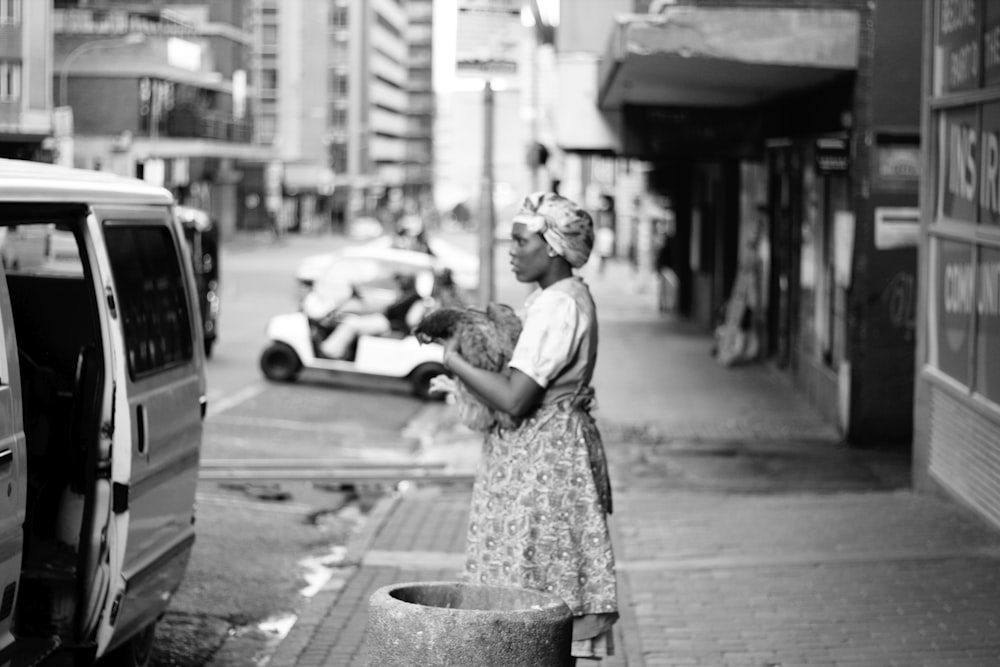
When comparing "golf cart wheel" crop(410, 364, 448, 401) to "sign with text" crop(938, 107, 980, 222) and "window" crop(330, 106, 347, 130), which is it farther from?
"window" crop(330, 106, 347, 130)

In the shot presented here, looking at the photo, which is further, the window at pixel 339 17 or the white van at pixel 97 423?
the window at pixel 339 17

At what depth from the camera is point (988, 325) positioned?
8805 mm

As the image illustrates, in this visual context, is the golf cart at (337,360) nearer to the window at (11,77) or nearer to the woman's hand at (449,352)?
the woman's hand at (449,352)

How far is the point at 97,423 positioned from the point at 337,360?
12.9 meters

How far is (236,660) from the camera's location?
23.0ft

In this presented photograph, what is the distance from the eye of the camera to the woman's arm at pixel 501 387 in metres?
5.00

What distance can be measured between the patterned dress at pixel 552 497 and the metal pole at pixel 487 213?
25.5 ft

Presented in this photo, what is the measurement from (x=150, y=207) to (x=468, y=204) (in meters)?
21.6

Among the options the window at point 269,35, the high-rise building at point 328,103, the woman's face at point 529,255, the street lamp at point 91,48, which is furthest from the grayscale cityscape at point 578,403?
the window at point 269,35

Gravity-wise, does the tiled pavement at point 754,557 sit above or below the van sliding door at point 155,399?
below

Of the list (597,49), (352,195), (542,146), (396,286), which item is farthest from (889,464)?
(352,195)

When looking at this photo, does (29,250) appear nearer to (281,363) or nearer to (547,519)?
(547,519)

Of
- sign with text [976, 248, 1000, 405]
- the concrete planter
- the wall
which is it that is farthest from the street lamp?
the concrete planter

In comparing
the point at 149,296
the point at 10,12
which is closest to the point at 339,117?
the point at 10,12
